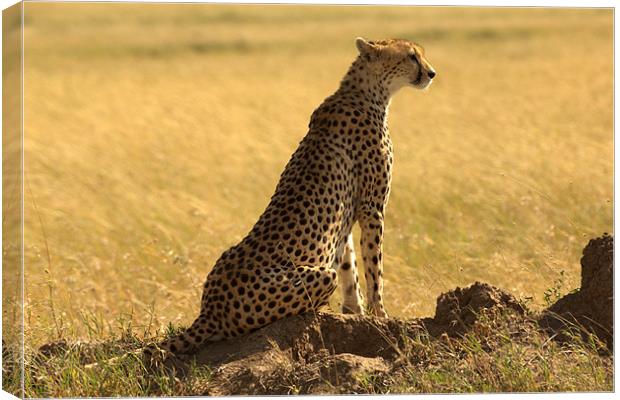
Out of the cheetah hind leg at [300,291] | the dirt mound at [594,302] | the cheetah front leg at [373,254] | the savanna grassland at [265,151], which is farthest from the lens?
the savanna grassland at [265,151]

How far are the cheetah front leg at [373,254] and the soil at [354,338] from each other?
41 centimetres

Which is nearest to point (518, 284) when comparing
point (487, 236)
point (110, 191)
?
point (487, 236)

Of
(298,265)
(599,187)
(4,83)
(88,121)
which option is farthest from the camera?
(88,121)

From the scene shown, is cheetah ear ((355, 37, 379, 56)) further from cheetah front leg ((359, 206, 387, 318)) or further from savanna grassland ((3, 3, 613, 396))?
savanna grassland ((3, 3, 613, 396))

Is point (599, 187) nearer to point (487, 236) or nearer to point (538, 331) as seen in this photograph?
point (487, 236)

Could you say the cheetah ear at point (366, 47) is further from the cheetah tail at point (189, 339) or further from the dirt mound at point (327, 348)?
the cheetah tail at point (189, 339)

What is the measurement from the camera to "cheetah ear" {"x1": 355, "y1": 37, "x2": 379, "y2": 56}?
241 inches

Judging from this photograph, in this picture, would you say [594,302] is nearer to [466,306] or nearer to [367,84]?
[466,306]

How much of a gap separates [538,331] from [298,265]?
1126 mm

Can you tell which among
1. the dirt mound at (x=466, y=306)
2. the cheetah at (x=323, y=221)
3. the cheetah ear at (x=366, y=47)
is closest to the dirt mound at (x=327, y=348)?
the dirt mound at (x=466, y=306)

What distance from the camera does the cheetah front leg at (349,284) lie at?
602 cm

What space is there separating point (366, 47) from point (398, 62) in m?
0.19

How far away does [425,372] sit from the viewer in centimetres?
517

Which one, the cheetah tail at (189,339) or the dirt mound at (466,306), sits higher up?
the dirt mound at (466,306)
